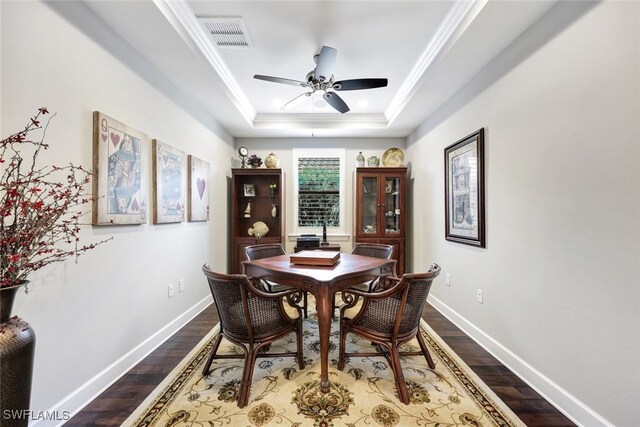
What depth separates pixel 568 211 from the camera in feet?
5.29

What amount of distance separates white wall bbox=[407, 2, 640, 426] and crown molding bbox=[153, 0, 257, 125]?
8.05 feet

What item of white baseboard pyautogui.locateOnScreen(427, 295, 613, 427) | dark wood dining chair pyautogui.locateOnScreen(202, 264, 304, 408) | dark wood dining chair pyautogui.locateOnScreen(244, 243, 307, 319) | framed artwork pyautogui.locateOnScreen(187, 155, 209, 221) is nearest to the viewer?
white baseboard pyautogui.locateOnScreen(427, 295, 613, 427)

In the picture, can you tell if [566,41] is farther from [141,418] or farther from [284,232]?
[284,232]

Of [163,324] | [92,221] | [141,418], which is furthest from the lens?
[163,324]

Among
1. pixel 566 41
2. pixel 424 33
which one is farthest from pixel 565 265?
pixel 424 33

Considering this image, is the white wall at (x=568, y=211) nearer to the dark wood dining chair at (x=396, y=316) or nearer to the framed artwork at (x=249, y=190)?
the dark wood dining chair at (x=396, y=316)

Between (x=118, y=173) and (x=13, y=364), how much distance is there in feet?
4.14

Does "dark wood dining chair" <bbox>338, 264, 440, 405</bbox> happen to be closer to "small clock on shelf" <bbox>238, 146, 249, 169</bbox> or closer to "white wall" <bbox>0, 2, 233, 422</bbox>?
"white wall" <bbox>0, 2, 233, 422</bbox>

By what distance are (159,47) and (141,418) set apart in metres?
2.55

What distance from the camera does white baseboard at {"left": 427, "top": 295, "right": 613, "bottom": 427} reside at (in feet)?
4.85

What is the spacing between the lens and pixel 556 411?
1605mm

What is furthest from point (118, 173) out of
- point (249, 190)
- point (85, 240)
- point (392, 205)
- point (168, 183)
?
point (392, 205)

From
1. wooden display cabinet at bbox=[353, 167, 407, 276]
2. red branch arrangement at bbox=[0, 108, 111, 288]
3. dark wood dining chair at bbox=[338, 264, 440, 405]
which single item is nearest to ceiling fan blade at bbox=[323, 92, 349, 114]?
wooden display cabinet at bbox=[353, 167, 407, 276]

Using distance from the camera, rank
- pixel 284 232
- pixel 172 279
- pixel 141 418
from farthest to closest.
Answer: pixel 284 232 < pixel 172 279 < pixel 141 418
